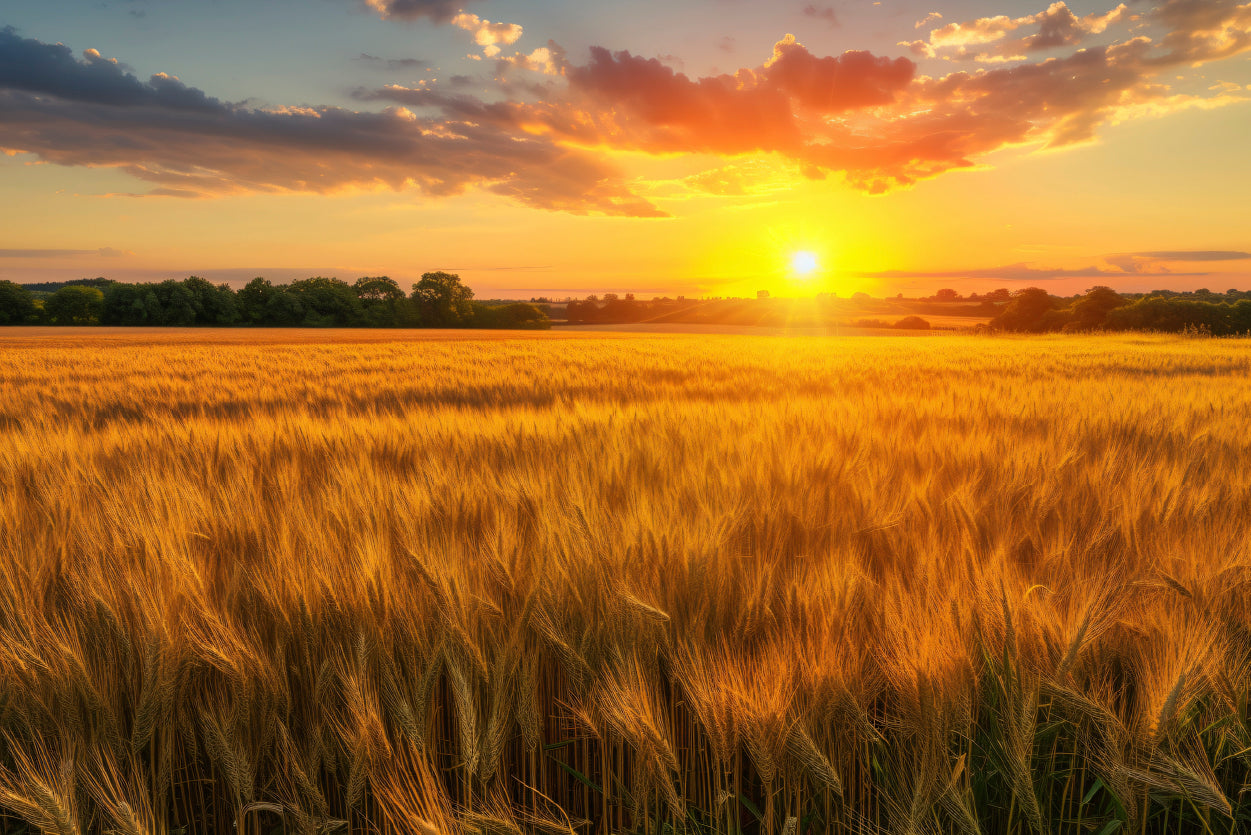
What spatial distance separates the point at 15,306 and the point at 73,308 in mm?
4522

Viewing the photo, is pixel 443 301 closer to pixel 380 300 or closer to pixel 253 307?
pixel 380 300

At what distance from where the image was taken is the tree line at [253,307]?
5278cm

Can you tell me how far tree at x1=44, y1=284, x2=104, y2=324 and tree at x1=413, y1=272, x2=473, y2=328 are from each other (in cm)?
2773

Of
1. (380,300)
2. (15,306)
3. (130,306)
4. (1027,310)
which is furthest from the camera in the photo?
(380,300)

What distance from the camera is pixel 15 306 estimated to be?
52219 millimetres

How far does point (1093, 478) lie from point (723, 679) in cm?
229

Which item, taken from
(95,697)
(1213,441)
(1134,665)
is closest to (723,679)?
(1134,665)

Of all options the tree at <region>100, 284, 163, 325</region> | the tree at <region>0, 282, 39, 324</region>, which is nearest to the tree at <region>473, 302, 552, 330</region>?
the tree at <region>100, 284, 163, 325</region>

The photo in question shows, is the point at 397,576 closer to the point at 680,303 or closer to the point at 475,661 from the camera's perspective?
the point at 475,661

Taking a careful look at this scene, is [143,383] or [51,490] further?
[143,383]

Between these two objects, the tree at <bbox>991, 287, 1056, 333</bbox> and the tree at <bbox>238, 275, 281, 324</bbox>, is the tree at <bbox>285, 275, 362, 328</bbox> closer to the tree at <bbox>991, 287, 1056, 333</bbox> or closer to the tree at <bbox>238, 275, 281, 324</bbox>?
the tree at <bbox>238, 275, 281, 324</bbox>

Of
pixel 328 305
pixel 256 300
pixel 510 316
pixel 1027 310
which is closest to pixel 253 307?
pixel 256 300

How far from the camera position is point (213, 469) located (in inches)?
115

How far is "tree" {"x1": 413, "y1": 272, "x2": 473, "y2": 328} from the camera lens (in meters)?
62.2
